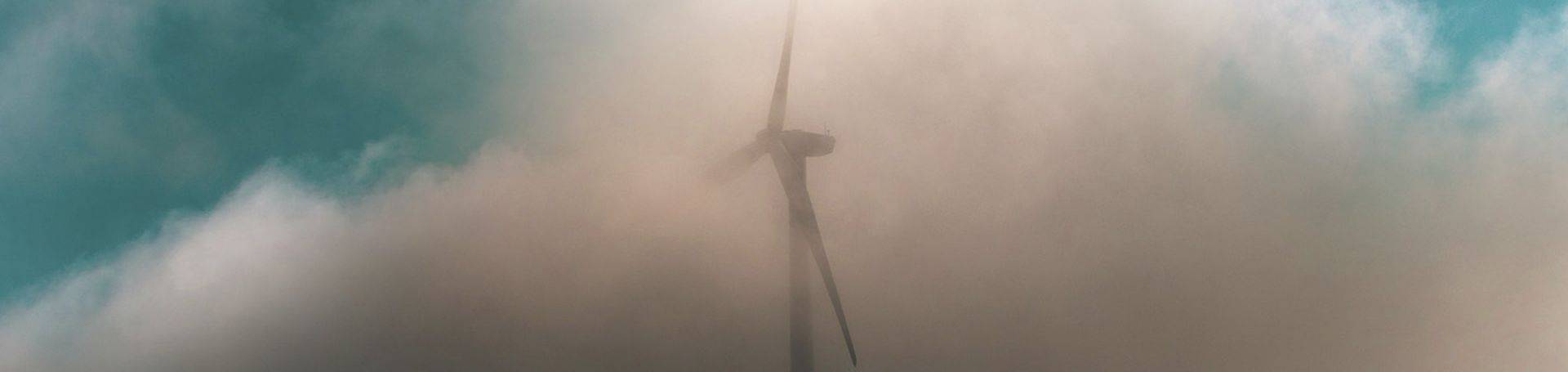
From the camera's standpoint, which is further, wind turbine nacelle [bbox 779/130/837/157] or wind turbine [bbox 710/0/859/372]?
wind turbine nacelle [bbox 779/130/837/157]

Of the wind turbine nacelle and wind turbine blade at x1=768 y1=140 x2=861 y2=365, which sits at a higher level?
the wind turbine nacelle

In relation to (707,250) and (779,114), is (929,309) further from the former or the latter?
(779,114)

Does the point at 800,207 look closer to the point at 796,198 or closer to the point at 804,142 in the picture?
the point at 796,198

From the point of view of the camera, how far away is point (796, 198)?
28.6 m

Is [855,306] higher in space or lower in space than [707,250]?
lower

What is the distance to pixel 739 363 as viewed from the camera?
34.6 m

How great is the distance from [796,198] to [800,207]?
31 cm

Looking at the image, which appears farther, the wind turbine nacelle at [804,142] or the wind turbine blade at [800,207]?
the wind turbine nacelle at [804,142]

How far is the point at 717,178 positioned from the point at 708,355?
758 centimetres

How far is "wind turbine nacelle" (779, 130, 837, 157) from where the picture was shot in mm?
28969

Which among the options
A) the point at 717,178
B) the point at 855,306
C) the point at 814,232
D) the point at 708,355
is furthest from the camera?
the point at 855,306

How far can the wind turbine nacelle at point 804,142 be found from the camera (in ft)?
95.0

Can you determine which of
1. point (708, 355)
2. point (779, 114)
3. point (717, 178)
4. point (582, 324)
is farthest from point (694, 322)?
point (779, 114)

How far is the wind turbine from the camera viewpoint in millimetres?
27375
